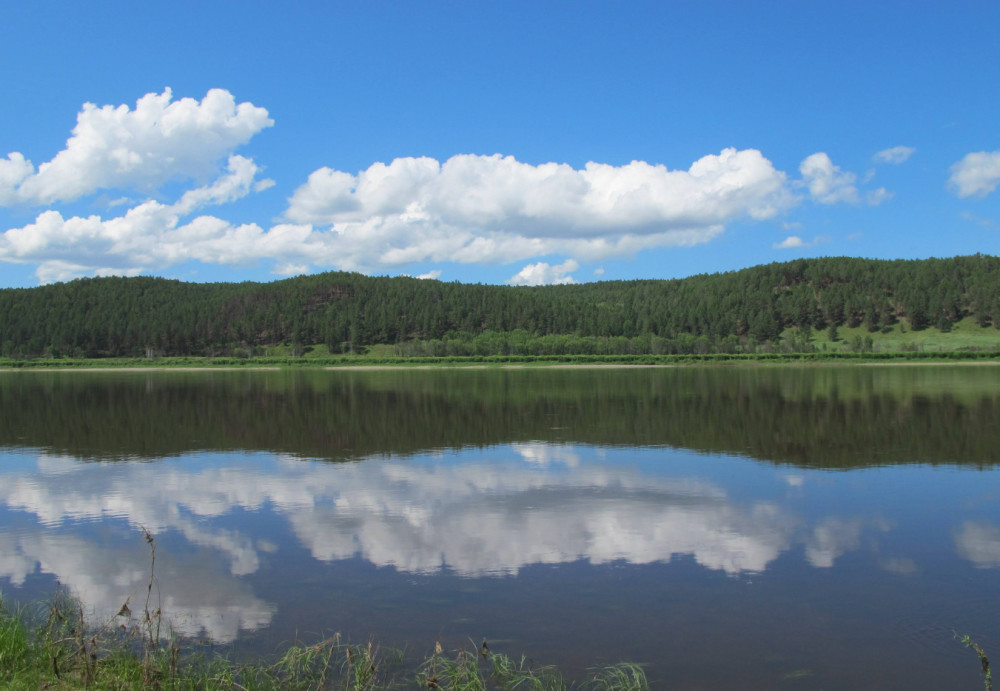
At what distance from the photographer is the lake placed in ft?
31.4

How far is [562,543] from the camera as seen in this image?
45.6 feet

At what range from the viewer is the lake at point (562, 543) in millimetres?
9578

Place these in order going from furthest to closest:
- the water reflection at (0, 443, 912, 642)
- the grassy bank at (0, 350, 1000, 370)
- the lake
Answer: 1. the grassy bank at (0, 350, 1000, 370)
2. the water reflection at (0, 443, 912, 642)
3. the lake

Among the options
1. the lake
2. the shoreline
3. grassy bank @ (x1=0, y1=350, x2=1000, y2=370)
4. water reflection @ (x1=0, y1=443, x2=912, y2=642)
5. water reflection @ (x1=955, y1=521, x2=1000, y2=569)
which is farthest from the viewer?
grassy bank @ (x1=0, y1=350, x2=1000, y2=370)

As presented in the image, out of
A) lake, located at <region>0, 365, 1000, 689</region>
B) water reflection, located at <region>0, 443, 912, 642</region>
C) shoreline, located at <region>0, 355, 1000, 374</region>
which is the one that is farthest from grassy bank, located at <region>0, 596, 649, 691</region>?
shoreline, located at <region>0, 355, 1000, 374</region>

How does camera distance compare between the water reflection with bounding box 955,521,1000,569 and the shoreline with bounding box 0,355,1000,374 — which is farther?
the shoreline with bounding box 0,355,1000,374

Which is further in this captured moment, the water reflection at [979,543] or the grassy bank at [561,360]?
the grassy bank at [561,360]

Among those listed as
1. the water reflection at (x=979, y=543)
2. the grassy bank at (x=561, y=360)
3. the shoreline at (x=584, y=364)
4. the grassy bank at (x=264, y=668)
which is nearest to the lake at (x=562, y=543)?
the water reflection at (x=979, y=543)

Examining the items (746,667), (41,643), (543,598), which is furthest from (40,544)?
(746,667)

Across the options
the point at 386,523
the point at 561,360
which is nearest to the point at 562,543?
the point at 386,523

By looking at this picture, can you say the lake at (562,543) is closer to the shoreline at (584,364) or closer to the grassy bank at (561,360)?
the shoreline at (584,364)

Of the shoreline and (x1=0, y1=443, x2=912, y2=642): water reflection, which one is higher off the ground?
(x1=0, y1=443, x2=912, y2=642): water reflection

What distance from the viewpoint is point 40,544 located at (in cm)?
1433

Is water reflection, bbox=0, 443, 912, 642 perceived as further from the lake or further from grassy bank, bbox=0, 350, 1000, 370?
grassy bank, bbox=0, 350, 1000, 370
